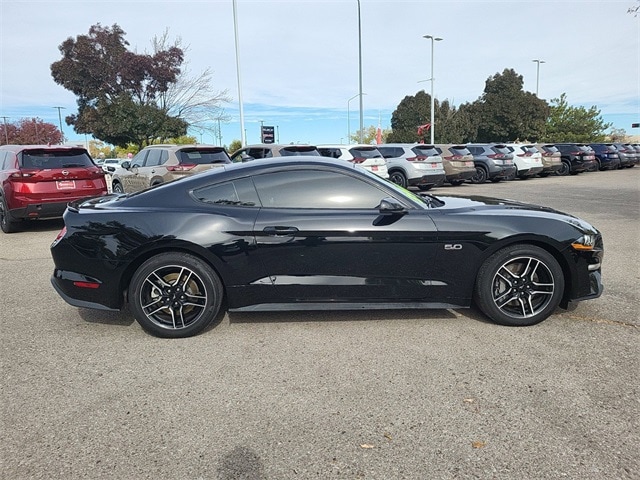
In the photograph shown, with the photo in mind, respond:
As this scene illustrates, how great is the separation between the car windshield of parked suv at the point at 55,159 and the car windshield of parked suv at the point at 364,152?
24.6 ft

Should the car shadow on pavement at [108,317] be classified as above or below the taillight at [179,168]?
below

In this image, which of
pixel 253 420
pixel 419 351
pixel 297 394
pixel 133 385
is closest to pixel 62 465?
pixel 133 385

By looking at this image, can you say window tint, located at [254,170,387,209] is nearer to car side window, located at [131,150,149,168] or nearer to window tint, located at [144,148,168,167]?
window tint, located at [144,148,168,167]

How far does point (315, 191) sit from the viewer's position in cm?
394

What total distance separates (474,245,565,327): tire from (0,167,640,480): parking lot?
0.49 ft

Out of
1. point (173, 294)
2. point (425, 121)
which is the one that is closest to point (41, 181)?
point (173, 294)

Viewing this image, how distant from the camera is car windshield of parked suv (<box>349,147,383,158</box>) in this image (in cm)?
1395

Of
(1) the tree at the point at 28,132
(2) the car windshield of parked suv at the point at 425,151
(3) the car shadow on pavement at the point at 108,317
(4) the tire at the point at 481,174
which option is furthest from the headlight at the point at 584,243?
(1) the tree at the point at 28,132

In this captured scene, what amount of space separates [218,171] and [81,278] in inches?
57.4

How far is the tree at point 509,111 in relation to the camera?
4469 cm

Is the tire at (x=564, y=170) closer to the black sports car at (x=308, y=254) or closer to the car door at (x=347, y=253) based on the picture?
the black sports car at (x=308, y=254)

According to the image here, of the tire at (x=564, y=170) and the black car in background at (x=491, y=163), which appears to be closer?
the black car in background at (x=491, y=163)

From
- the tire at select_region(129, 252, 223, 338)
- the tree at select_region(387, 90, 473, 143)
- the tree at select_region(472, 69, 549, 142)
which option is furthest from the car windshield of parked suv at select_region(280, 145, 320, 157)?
the tree at select_region(472, 69, 549, 142)

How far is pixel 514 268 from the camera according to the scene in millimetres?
3908
